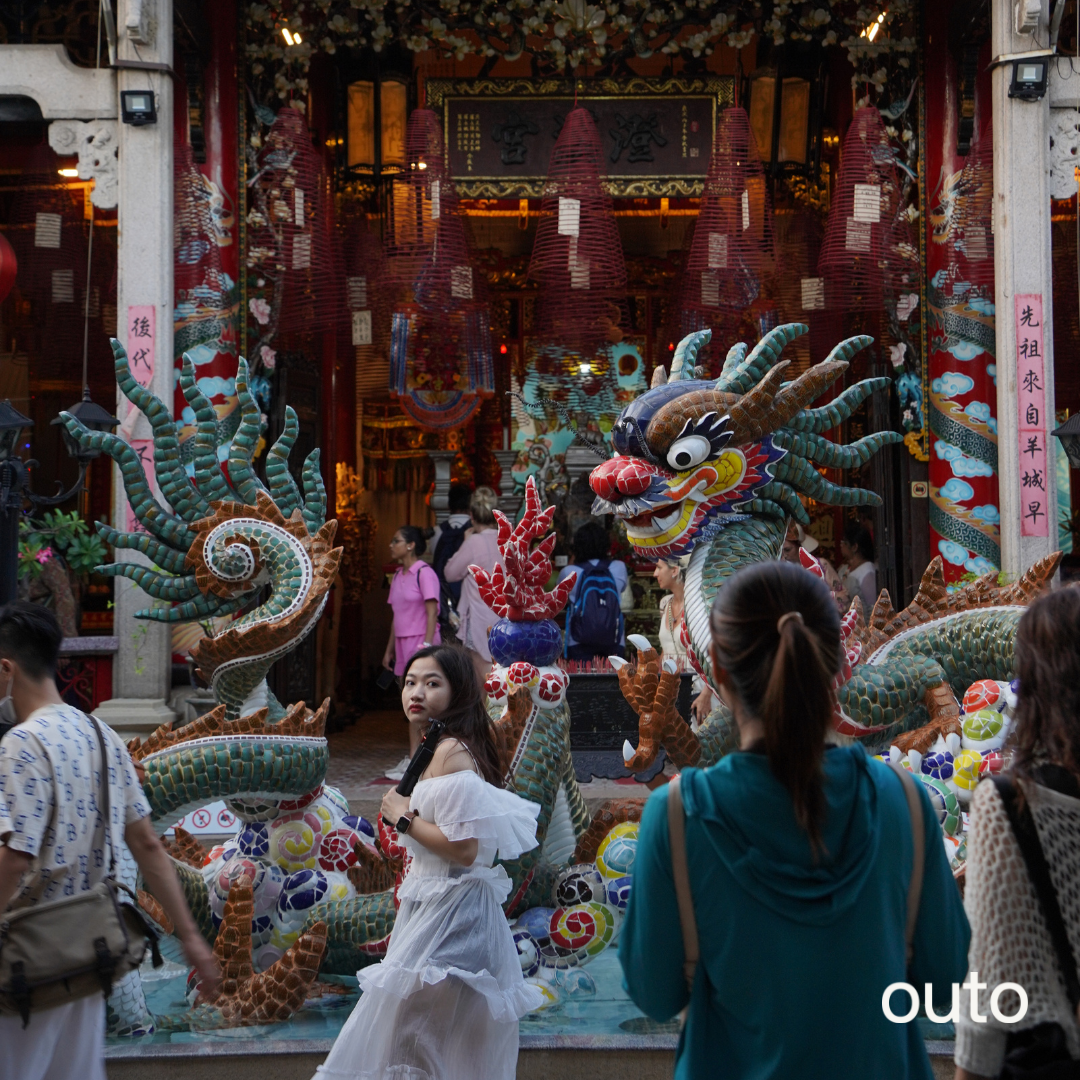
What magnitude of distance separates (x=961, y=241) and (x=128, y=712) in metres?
5.23

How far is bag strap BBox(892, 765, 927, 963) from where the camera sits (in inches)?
62.0

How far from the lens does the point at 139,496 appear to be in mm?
4117

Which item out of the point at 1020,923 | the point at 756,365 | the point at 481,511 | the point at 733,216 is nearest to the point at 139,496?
the point at 756,365

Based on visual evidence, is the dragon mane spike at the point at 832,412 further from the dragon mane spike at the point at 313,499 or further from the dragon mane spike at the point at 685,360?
the dragon mane spike at the point at 313,499

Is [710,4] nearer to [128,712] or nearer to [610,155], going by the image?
[610,155]

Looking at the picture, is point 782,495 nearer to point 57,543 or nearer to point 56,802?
point 56,802

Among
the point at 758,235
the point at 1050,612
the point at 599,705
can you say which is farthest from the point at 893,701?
the point at 758,235

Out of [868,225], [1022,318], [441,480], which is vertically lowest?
[441,480]

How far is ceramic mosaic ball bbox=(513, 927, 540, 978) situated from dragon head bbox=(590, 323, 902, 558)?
45.6 inches

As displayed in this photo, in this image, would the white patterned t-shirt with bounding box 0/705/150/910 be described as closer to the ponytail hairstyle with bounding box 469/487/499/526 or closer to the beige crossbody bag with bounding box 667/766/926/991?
the beige crossbody bag with bounding box 667/766/926/991

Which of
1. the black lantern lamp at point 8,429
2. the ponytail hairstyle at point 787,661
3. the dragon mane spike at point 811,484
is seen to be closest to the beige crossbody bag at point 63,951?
the ponytail hairstyle at point 787,661

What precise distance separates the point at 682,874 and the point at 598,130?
695cm

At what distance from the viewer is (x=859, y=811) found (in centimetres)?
152

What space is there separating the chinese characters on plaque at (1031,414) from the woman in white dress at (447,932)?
188 inches
